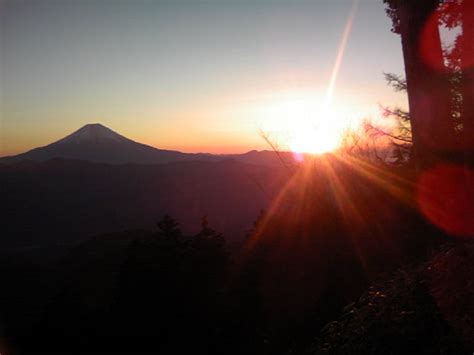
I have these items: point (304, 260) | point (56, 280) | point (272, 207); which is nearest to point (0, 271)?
point (56, 280)

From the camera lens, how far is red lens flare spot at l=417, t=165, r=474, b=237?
8133 millimetres

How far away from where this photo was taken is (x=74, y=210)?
264ft

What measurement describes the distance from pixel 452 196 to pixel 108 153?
16398cm

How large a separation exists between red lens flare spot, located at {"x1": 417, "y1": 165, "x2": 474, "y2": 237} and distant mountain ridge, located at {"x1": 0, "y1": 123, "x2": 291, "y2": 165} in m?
124

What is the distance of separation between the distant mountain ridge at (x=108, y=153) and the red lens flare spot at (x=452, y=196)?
124 m

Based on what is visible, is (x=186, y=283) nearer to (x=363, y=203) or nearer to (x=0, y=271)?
(x=363, y=203)

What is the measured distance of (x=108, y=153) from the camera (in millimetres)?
161250

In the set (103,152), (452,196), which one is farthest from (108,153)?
(452,196)

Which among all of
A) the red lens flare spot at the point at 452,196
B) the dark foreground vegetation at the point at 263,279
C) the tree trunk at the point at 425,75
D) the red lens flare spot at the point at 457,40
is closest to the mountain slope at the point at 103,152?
the dark foreground vegetation at the point at 263,279

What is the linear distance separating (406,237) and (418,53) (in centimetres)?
504

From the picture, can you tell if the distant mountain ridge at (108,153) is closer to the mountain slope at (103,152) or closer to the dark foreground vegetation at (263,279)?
the mountain slope at (103,152)

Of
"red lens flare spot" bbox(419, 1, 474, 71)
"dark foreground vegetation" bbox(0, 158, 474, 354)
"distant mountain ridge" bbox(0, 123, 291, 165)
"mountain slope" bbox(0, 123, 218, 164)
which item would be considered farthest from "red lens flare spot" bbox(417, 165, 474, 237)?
"mountain slope" bbox(0, 123, 218, 164)

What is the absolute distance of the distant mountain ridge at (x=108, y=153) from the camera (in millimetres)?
150625

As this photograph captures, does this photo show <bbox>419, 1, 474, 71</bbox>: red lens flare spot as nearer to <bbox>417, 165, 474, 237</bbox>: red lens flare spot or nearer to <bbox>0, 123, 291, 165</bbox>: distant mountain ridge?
<bbox>417, 165, 474, 237</bbox>: red lens flare spot
